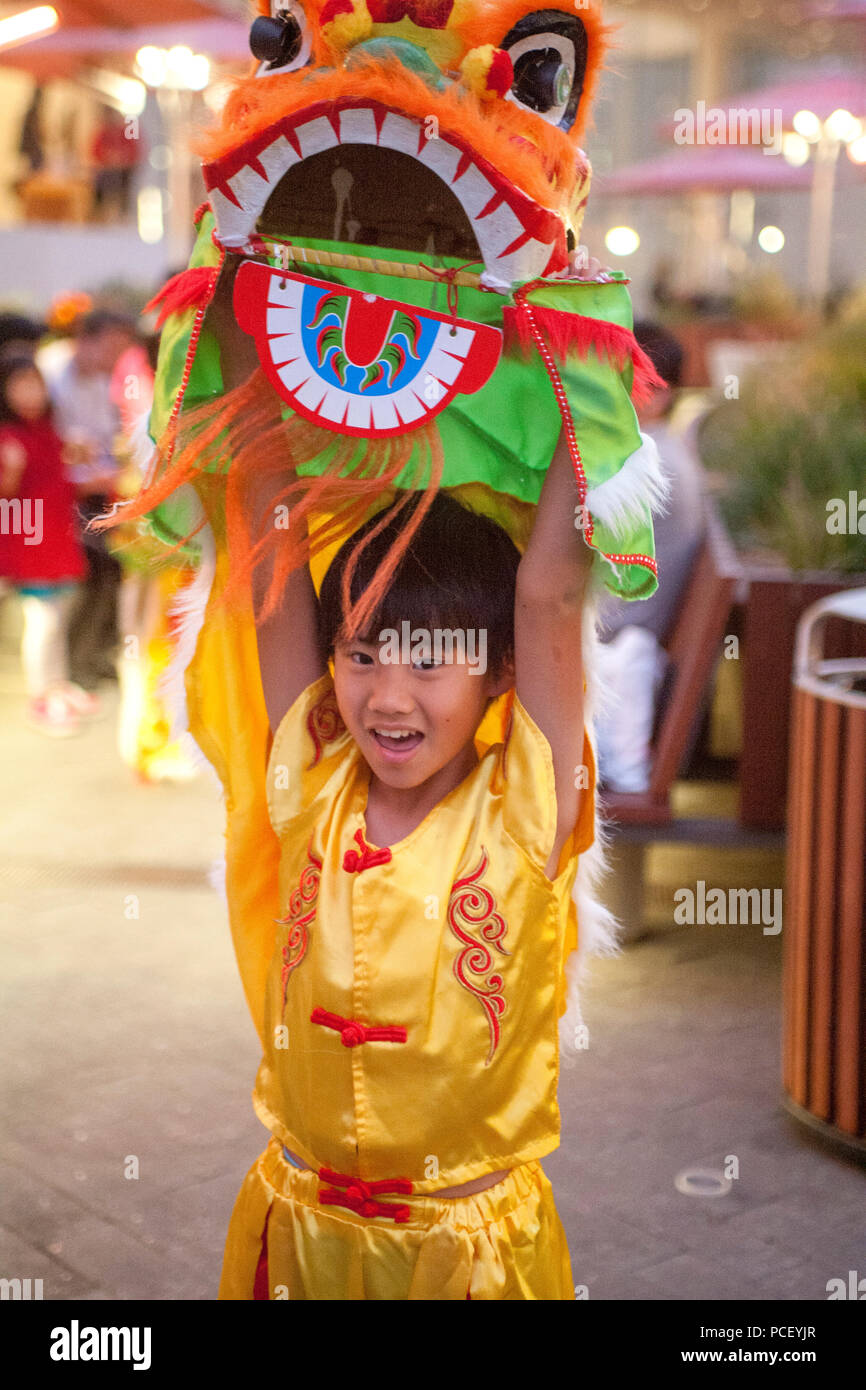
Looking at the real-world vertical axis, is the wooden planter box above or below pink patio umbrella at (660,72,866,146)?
below

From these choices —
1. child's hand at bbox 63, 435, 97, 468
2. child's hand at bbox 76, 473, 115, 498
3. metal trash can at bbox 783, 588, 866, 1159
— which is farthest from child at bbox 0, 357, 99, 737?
metal trash can at bbox 783, 588, 866, 1159

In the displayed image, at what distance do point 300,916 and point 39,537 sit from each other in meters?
5.56

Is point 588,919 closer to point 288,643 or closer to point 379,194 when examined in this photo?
point 288,643

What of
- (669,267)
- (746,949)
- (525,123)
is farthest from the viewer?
(669,267)

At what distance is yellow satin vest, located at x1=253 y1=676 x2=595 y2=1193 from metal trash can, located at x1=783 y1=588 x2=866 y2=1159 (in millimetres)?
1565

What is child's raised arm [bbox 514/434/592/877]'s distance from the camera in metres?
1.79

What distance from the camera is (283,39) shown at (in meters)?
1.76

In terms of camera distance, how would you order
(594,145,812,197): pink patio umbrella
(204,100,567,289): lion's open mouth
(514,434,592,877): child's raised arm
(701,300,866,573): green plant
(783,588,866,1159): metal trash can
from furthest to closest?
(594,145,812,197): pink patio umbrella, (701,300,866,573): green plant, (783,588,866,1159): metal trash can, (514,434,592,877): child's raised arm, (204,100,567,289): lion's open mouth

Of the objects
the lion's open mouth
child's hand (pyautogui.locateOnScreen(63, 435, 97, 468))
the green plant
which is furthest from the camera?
child's hand (pyautogui.locateOnScreen(63, 435, 97, 468))

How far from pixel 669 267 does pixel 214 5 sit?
12.0 m

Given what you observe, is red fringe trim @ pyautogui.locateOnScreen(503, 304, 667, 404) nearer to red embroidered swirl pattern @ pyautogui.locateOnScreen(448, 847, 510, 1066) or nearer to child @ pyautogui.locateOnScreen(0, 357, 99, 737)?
red embroidered swirl pattern @ pyautogui.locateOnScreen(448, 847, 510, 1066)

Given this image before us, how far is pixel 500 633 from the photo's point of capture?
1.94 metres
